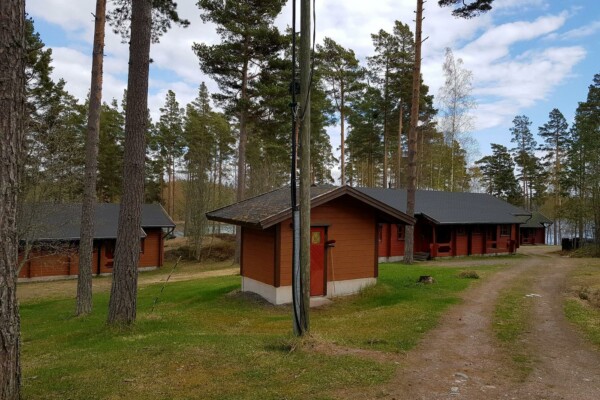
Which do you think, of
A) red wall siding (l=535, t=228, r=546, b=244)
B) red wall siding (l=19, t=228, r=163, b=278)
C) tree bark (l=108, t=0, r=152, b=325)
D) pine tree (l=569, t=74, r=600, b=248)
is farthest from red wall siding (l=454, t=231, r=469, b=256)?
tree bark (l=108, t=0, r=152, b=325)

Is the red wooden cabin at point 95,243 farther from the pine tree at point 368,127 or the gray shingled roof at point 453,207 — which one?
the pine tree at point 368,127

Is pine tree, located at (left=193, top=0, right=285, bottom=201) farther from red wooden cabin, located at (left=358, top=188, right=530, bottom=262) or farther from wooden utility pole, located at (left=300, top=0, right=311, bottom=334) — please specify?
wooden utility pole, located at (left=300, top=0, right=311, bottom=334)

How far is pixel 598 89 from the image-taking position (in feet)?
126

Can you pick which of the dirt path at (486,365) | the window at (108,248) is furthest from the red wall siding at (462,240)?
the window at (108,248)

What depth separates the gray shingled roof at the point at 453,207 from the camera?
2681 cm

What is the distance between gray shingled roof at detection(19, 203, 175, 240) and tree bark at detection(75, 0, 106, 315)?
303cm

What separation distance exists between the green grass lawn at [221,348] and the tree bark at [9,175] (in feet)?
4.16

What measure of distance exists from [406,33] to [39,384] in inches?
1255

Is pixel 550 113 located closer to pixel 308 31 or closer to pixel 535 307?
pixel 535 307

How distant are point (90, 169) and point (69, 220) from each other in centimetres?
539

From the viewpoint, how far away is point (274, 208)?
12.2 m

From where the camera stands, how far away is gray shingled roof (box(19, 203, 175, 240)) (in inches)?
559

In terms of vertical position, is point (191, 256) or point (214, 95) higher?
point (214, 95)

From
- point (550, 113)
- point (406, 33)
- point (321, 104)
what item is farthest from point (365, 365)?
point (550, 113)
